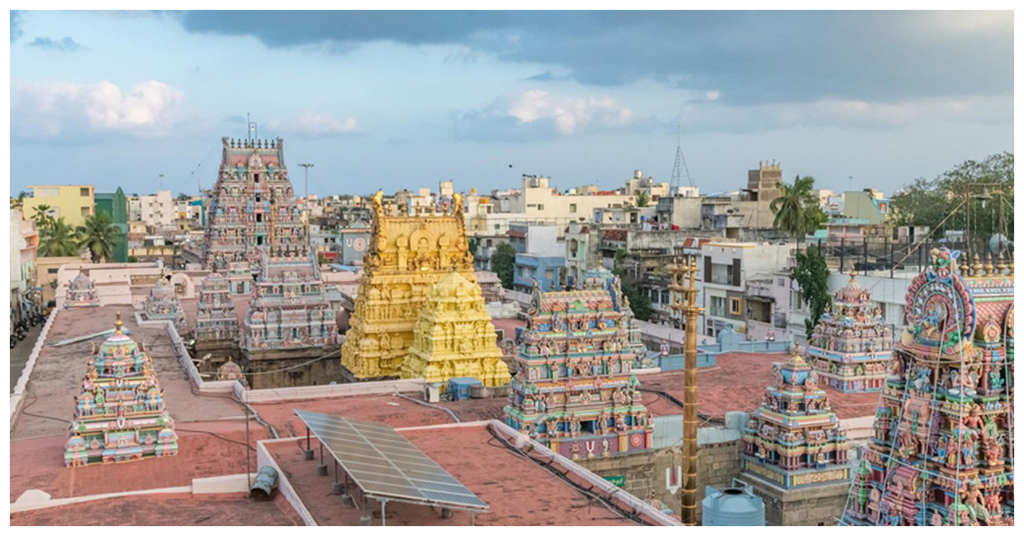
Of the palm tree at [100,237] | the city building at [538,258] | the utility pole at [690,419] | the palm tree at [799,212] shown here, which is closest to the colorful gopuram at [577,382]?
the utility pole at [690,419]

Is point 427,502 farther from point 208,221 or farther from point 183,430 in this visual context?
point 208,221

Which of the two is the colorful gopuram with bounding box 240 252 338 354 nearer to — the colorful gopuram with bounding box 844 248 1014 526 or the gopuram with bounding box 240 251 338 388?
the gopuram with bounding box 240 251 338 388

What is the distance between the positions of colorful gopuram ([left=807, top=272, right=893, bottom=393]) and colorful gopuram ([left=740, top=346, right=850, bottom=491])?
936 centimetres

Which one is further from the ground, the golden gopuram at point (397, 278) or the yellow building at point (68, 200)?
the yellow building at point (68, 200)

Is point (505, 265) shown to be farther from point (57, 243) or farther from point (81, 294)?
point (57, 243)

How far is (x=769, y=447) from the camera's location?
26.4 meters

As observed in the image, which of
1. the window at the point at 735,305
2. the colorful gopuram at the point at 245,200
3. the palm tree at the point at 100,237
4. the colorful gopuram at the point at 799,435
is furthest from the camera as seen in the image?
the palm tree at the point at 100,237

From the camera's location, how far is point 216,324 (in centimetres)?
4853

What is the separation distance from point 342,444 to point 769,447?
11662 millimetres

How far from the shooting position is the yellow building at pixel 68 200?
Answer: 10138 cm

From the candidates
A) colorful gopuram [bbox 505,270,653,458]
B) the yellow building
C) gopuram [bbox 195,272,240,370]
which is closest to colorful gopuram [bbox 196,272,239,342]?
gopuram [bbox 195,272,240,370]

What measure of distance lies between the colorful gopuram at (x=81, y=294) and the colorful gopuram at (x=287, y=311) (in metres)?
17.8

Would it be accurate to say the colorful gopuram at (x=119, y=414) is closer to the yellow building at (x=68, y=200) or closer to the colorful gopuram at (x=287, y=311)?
the colorful gopuram at (x=287, y=311)
